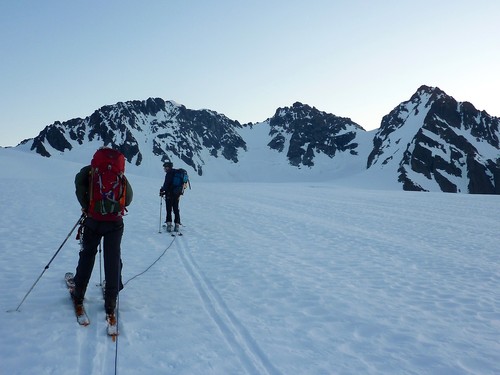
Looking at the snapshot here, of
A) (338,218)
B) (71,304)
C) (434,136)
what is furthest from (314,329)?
(434,136)

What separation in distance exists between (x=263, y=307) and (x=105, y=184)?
10.7 feet

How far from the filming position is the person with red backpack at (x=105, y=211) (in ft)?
18.2

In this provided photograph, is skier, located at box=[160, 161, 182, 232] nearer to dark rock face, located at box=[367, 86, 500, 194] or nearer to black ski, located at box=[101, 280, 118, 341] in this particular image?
black ski, located at box=[101, 280, 118, 341]

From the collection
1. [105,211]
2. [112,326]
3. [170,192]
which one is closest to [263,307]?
[112,326]

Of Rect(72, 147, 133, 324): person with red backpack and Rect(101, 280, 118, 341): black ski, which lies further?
Rect(72, 147, 133, 324): person with red backpack

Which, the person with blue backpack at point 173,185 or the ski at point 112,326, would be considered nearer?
the ski at point 112,326

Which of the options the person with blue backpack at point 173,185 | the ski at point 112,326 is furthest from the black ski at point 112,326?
the person with blue backpack at point 173,185

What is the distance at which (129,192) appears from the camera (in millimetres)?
5891

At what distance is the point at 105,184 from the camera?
219 inches

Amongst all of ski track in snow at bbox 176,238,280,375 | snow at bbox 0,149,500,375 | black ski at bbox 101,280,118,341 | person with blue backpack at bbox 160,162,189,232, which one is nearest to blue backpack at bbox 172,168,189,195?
person with blue backpack at bbox 160,162,189,232

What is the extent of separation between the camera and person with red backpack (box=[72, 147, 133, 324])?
5535 mm

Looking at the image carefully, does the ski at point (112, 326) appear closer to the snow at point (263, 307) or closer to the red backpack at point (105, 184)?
the snow at point (263, 307)

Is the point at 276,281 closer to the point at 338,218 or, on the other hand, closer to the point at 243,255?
the point at 243,255

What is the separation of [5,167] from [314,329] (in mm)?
74055
